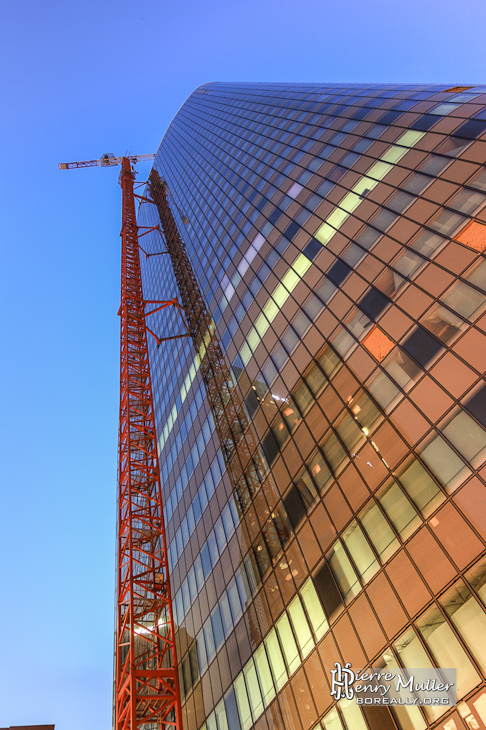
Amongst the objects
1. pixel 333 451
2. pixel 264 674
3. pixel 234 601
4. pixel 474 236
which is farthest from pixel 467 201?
pixel 234 601

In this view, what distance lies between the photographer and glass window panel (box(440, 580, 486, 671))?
1398 cm

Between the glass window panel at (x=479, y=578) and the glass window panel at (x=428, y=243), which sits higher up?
the glass window panel at (x=428, y=243)

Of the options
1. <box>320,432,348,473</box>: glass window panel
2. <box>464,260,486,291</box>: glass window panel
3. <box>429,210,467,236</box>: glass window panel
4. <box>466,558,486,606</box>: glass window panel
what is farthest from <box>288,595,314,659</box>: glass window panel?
<box>429,210,467,236</box>: glass window panel

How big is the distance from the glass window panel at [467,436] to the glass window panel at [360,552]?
582 cm

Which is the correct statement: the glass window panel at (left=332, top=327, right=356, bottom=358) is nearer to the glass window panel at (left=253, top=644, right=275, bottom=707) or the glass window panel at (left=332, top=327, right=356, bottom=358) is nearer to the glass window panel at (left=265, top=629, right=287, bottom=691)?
the glass window panel at (left=265, top=629, right=287, bottom=691)

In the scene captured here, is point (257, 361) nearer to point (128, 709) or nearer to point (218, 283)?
point (218, 283)

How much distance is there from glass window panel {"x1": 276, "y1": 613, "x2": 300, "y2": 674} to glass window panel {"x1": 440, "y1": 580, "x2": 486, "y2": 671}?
9543 mm

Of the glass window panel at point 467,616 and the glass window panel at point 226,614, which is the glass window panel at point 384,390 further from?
the glass window panel at point 226,614

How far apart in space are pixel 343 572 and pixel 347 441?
19.7 ft

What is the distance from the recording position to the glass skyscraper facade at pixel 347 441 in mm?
16484

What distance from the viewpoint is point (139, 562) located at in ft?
98.4

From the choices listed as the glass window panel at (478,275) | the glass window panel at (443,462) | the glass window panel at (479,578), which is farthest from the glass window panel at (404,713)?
the glass window panel at (478,275)

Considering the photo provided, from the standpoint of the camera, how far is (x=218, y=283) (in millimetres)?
48906

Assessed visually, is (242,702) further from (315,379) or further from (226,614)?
(315,379)
